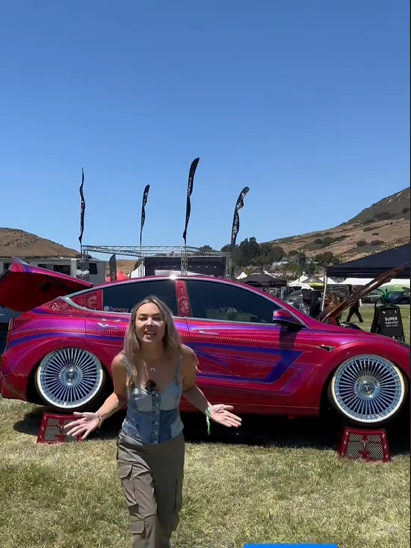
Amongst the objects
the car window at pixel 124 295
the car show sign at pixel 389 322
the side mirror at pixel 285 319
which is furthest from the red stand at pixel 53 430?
the car show sign at pixel 389 322

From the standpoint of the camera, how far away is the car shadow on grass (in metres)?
4.96

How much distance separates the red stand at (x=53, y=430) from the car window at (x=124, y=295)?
1.09 m

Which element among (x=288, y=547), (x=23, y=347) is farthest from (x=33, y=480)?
(x=288, y=547)

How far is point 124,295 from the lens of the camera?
535cm

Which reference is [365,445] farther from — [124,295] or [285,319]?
[124,295]

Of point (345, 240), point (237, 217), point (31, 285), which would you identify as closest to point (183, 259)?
point (237, 217)

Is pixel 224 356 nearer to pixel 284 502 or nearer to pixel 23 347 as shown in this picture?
pixel 284 502

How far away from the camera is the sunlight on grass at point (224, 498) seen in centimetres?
324

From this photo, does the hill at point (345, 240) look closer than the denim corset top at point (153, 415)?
No

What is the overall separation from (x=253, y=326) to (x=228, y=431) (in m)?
1.08

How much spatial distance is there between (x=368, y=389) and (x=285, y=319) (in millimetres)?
959

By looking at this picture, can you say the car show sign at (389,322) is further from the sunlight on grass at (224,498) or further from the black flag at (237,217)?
the black flag at (237,217)

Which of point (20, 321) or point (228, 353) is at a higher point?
point (20, 321)

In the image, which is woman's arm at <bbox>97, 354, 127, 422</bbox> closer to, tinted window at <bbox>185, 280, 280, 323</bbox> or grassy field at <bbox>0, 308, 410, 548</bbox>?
grassy field at <bbox>0, 308, 410, 548</bbox>
